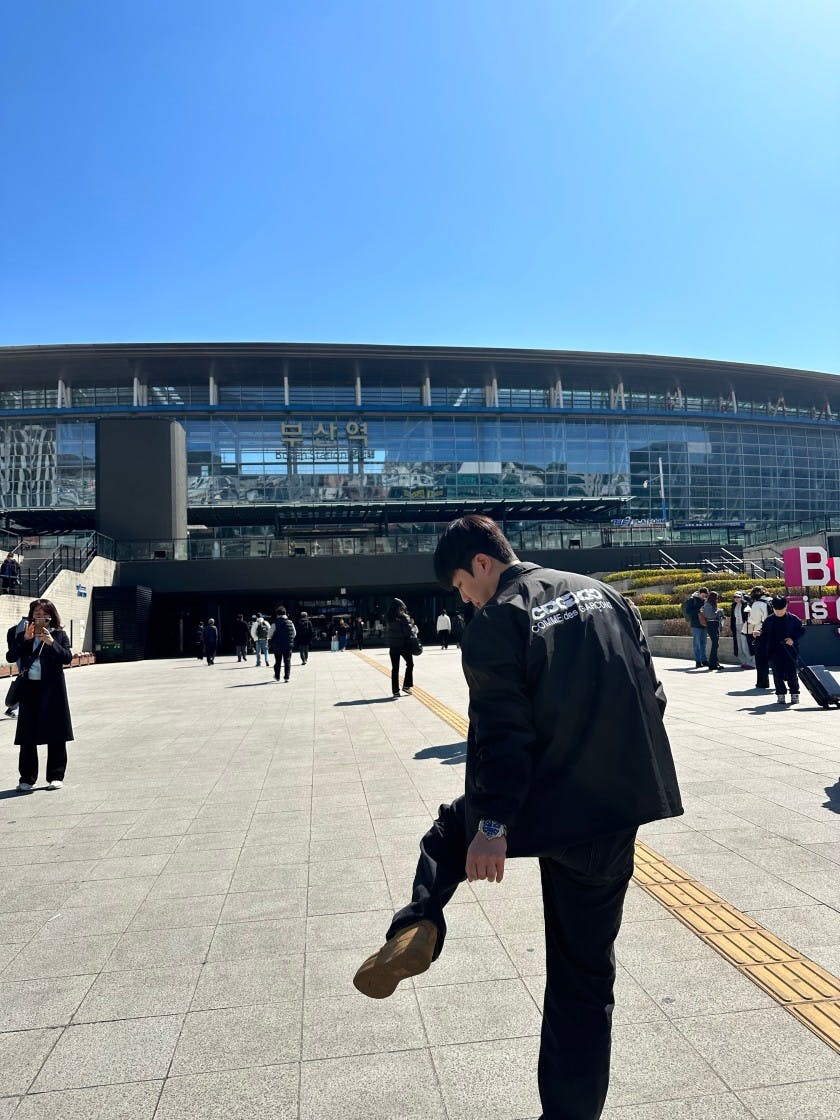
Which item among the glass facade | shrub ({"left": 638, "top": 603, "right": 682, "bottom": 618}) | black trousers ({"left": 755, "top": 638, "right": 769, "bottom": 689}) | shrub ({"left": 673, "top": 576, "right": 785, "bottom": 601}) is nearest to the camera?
black trousers ({"left": 755, "top": 638, "right": 769, "bottom": 689})

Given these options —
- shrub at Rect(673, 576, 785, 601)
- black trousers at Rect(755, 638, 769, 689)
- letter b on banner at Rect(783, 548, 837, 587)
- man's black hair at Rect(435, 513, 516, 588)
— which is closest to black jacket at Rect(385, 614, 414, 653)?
black trousers at Rect(755, 638, 769, 689)

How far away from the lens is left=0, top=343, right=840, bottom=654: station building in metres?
49.2

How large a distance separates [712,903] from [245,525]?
50246mm

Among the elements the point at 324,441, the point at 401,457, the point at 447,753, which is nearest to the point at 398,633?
the point at 447,753

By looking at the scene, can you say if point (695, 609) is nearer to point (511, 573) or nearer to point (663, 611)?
point (663, 611)

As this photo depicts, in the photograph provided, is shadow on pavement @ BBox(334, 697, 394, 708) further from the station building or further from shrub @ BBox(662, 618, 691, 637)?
the station building

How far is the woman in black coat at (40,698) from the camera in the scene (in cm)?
734

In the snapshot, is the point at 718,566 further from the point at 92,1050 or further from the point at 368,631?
the point at 92,1050

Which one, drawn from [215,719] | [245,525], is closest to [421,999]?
[215,719]

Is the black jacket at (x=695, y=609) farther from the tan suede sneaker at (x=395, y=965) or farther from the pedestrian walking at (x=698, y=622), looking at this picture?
the tan suede sneaker at (x=395, y=965)

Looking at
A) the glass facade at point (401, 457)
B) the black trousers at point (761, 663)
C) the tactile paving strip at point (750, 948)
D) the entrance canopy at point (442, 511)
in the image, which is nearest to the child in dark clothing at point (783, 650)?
the black trousers at point (761, 663)

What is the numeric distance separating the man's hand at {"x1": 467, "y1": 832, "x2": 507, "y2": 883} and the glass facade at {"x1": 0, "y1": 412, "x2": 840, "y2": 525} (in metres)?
48.0

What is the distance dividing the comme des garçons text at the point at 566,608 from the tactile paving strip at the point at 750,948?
1.83 metres

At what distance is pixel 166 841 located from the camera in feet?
18.8
